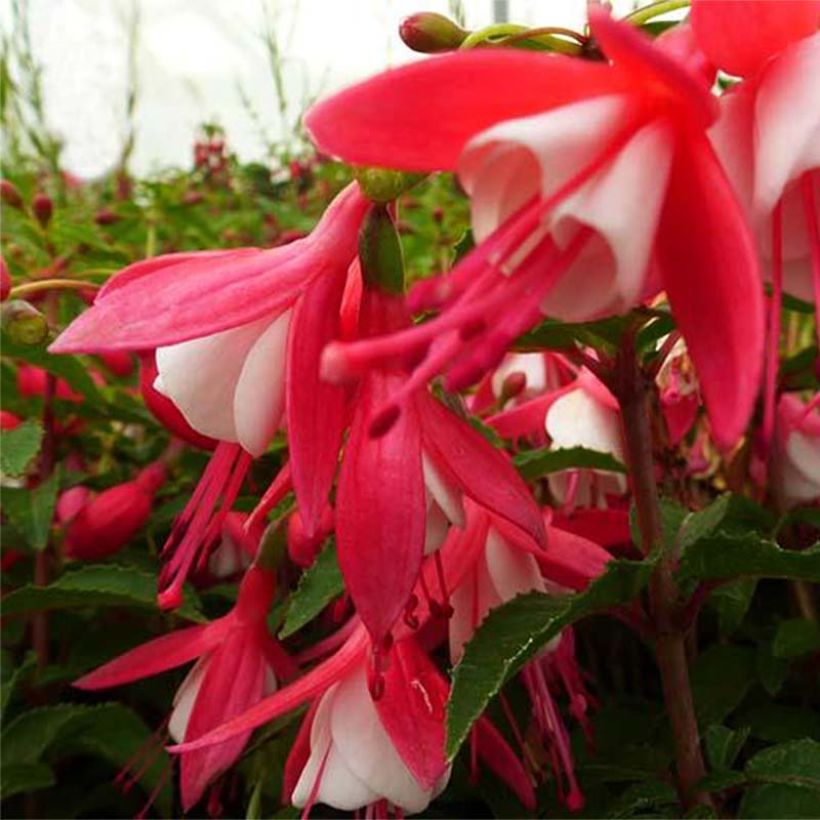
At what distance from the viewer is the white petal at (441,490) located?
39 centimetres

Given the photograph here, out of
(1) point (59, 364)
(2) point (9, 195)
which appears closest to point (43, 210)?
(2) point (9, 195)

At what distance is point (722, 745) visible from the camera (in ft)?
1.77

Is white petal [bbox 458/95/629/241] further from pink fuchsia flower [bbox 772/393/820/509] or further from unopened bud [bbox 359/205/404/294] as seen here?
pink fuchsia flower [bbox 772/393/820/509]

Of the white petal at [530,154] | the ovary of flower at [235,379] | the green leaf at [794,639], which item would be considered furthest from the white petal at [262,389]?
the green leaf at [794,639]

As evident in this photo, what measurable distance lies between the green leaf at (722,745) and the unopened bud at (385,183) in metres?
0.31

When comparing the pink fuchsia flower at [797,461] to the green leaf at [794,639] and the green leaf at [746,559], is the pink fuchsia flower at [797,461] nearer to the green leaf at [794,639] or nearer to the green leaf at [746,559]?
the green leaf at [794,639]

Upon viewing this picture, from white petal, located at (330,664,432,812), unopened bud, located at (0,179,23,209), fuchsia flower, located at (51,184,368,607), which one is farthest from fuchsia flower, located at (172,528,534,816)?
unopened bud, located at (0,179,23,209)

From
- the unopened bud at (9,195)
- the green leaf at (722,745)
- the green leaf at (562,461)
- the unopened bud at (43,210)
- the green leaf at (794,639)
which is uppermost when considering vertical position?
the unopened bud at (9,195)

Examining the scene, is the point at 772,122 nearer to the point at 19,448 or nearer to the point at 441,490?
the point at 441,490

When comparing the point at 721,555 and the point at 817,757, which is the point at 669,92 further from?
the point at 817,757

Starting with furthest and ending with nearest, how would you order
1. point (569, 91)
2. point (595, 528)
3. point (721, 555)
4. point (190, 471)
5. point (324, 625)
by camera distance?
point (190, 471) < point (324, 625) < point (595, 528) < point (721, 555) < point (569, 91)

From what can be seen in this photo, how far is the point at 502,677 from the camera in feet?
1.26

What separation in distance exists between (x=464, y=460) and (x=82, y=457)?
0.63m

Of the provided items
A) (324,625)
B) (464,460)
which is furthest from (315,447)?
(324,625)
